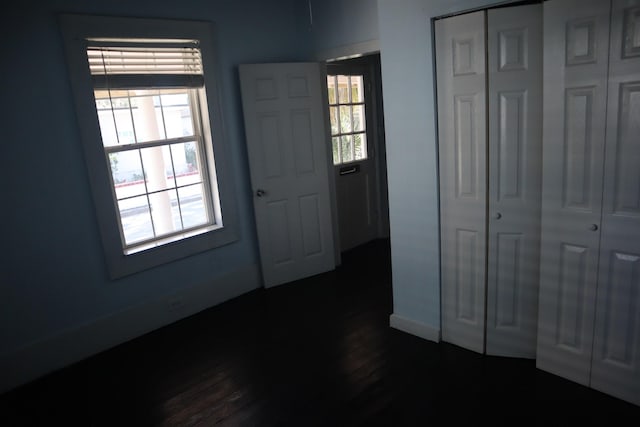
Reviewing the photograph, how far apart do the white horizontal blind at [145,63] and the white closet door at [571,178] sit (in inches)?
103

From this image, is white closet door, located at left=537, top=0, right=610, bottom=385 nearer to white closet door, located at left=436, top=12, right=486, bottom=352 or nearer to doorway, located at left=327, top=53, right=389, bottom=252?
white closet door, located at left=436, top=12, right=486, bottom=352

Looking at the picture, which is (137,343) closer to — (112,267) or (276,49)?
(112,267)

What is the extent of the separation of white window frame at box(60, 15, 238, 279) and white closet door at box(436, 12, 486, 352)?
1.95 meters

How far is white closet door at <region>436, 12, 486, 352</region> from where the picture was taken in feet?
8.57

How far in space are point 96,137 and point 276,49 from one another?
1875 mm

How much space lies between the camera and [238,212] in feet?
13.6

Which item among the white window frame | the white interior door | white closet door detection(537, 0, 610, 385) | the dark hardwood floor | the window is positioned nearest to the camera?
white closet door detection(537, 0, 610, 385)

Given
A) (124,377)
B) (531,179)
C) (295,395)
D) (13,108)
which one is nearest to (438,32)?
(531,179)

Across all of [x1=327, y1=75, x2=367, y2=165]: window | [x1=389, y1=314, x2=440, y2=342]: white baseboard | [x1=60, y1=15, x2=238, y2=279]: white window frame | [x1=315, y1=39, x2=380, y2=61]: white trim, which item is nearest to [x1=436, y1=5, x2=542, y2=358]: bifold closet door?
[x1=389, y1=314, x2=440, y2=342]: white baseboard

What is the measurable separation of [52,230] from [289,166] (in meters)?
2.03

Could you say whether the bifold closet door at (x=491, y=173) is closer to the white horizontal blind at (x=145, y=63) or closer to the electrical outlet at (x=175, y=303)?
the white horizontal blind at (x=145, y=63)

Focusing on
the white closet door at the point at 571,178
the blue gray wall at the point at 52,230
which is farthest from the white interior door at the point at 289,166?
the white closet door at the point at 571,178

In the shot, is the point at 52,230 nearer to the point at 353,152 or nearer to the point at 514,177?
the point at 514,177

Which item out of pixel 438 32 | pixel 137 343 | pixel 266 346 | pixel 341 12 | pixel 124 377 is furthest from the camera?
pixel 341 12
